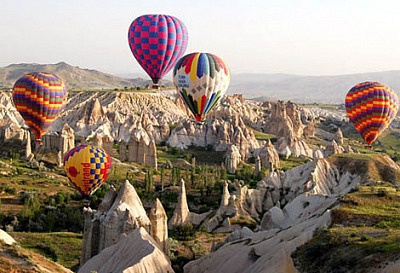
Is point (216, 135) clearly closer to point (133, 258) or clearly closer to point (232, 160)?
point (232, 160)

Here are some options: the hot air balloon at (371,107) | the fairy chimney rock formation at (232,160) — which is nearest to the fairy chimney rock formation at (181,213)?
the hot air balloon at (371,107)

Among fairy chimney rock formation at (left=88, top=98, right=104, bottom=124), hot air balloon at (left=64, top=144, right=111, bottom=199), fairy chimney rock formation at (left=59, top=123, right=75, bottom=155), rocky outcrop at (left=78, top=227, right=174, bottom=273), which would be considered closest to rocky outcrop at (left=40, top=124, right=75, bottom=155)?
fairy chimney rock formation at (left=59, top=123, right=75, bottom=155)

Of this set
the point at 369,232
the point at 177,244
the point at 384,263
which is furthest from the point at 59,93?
the point at 384,263

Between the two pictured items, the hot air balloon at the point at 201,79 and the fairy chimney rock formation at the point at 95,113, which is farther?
the fairy chimney rock formation at the point at 95,113

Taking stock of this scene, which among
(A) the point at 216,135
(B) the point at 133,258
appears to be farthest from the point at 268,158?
(B) the point at 133,258

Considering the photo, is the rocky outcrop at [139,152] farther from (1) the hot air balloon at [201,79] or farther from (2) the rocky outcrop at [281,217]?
(1) the hot air balloon at [201,79]

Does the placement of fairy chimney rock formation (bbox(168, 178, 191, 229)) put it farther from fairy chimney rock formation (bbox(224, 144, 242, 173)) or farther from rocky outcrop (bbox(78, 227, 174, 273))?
fairy chimney rock formation (bbox(224, 144, 242, 173))

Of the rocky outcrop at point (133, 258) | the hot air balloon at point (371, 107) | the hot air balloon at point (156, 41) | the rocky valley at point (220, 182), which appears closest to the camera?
the rocky outcrop at point (133, 258)

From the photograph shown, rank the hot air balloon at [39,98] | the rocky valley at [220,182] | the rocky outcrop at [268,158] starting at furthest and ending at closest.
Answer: the rocky outcrop at [268,158] < the hot air balloon at [39,98] < the rocky valley at [220,182]
